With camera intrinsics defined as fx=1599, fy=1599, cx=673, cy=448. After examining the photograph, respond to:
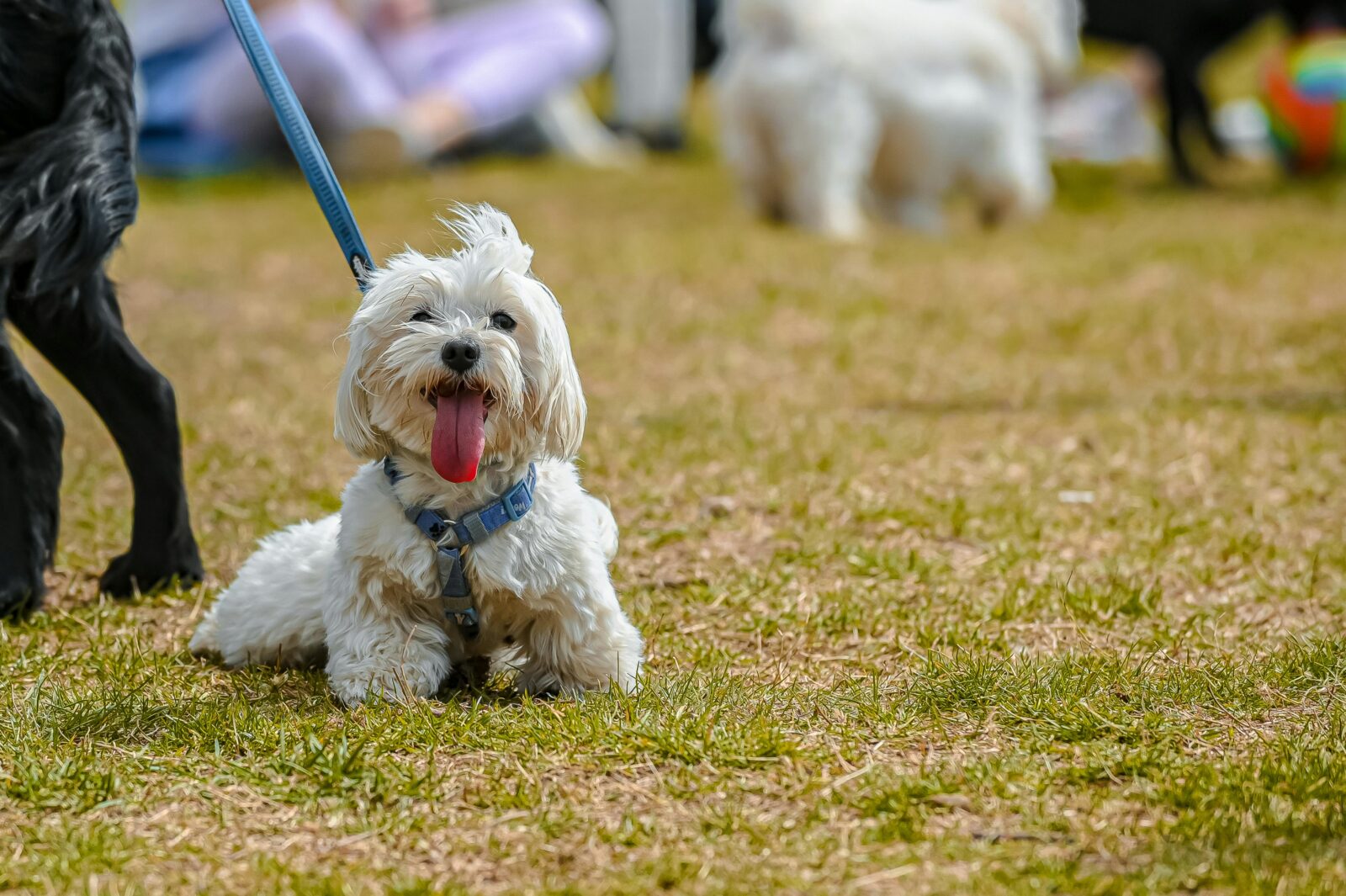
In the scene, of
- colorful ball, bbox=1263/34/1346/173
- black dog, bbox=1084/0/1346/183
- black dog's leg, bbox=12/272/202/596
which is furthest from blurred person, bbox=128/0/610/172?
black dog's leg, bbox=12/272/202/596

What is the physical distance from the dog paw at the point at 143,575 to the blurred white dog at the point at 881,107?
5581 millimetres

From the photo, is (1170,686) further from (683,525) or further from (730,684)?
(683,525)

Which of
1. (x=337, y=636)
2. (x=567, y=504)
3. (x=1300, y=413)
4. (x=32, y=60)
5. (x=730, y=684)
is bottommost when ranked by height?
(x=1300, y=413)

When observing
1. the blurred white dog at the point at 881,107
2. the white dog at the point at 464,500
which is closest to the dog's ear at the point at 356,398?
the white dog at the point at 464,500

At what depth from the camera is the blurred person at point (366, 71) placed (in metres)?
11.1

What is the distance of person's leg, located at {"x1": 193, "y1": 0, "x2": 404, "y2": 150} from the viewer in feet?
36.1

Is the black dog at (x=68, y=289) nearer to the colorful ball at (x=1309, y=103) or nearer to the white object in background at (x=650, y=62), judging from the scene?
the colorful ball at (x=1309, y=103)

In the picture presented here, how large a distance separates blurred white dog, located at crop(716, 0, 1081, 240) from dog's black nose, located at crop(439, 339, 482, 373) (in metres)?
6.10

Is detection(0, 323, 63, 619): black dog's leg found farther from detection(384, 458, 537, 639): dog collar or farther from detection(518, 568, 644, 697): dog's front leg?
detection(518, 568, 644, 697): dog's front leg

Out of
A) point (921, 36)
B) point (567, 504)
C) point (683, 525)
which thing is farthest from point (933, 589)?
point (921, 36)

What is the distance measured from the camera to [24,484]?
3697mm

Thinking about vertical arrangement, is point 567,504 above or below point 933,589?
above

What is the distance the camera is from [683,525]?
4.49m

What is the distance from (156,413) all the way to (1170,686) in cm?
237
